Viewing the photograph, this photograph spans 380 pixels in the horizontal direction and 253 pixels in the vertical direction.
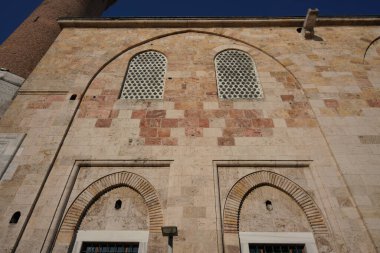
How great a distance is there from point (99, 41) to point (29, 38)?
1904 mm

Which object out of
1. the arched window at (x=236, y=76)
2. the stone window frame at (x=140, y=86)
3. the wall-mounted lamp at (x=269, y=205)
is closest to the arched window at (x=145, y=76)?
the stone window frame at (x=140, y=86)

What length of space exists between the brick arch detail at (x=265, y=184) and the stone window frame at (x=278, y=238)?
127 millimetres

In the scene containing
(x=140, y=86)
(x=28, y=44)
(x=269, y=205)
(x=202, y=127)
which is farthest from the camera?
(x=28, y=44)

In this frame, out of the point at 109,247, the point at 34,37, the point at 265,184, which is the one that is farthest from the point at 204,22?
the point at 109,247

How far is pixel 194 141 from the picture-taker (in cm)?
460

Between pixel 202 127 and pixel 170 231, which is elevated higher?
pixel 202 127

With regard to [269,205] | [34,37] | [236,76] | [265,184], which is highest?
[34,37]

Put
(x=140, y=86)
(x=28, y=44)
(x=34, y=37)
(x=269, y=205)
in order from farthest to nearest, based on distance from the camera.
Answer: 1. (x=34, y=37)
2. (x=28, y=44)
3. (x=140, y=86)
4. (x=269, y=205)

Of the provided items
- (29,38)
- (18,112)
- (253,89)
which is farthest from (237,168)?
(29,38)

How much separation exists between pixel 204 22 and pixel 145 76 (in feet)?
7.24

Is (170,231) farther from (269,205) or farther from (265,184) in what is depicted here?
(265,184)

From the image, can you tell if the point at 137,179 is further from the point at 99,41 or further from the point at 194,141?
the point at 99,41

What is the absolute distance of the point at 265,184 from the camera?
4195 millimetres

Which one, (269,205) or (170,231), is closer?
(170,231)
